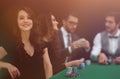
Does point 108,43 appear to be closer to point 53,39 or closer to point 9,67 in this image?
point 53,39

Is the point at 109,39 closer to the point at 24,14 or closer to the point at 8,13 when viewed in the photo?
the point at 24,14

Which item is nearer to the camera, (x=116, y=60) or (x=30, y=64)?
(x=116, y=60)

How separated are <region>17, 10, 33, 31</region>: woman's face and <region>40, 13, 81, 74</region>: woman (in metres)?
0.09

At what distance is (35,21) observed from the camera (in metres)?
1.98

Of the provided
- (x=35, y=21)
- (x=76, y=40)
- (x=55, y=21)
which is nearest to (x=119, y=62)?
(x=76, y=40)

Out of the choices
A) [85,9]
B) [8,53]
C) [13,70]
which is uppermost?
[85,9]

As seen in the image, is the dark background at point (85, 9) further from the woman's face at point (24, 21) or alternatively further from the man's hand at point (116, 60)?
the man's hand at point (116, 60)

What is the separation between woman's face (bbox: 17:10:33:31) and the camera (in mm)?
→ 1992

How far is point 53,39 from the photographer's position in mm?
1957

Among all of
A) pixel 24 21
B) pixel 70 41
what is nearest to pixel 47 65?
pixel 70 41

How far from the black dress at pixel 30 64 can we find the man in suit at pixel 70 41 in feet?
0.54

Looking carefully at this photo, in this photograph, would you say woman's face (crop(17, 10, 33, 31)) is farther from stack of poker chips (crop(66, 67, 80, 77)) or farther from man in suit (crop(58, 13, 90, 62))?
stack of poker chips (crop(66, 67, 80, 77))

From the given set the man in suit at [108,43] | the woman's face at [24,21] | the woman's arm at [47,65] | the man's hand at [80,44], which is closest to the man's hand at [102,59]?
the man in suit at [108,43]

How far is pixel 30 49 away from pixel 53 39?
0.19m
